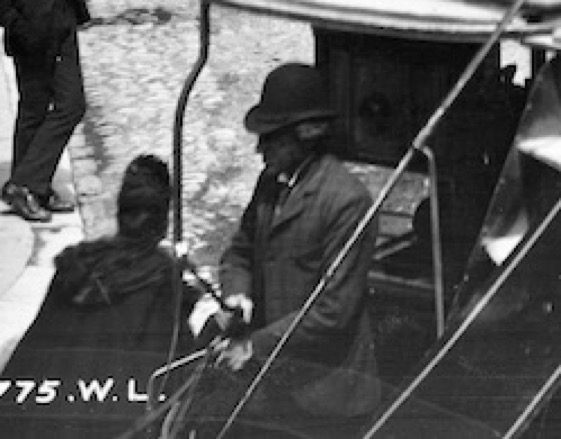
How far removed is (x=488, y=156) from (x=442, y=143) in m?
0.07

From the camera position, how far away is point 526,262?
1.45 m

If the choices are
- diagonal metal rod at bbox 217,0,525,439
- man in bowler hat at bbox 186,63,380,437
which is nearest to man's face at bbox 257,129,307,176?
man in bowler hat at bbox 186,63,380,437

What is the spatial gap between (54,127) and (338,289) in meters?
0.67

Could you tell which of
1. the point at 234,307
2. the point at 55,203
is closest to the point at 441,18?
the point at 234,307

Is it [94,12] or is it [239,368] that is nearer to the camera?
[239,368]

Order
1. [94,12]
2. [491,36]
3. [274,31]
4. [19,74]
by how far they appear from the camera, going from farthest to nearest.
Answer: [19,74] → [94,12] → [274,31] → [491,36]

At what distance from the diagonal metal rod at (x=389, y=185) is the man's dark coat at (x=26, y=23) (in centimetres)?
64

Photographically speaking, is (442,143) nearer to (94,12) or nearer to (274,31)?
(274,31)

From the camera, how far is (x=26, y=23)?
1948mm

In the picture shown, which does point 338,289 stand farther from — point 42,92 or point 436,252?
point 42,92

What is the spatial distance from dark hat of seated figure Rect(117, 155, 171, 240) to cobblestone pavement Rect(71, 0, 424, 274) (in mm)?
21

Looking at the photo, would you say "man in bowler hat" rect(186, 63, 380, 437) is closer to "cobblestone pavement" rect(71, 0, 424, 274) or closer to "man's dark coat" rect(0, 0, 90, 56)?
"cobblestone pavement" rect(71, 0, 424, 274)

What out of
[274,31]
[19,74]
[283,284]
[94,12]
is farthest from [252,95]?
[19,74]

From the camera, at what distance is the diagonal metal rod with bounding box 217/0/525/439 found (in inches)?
55.2
